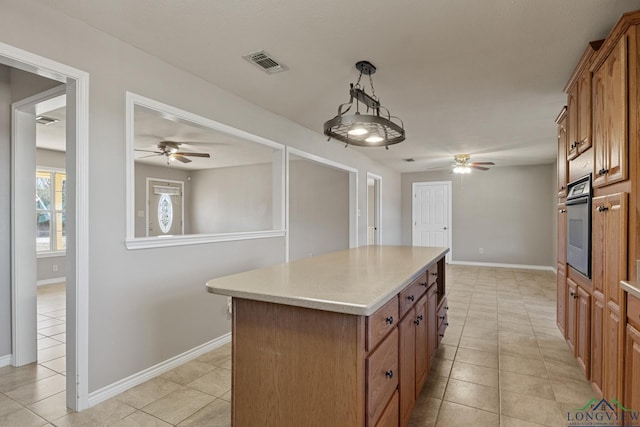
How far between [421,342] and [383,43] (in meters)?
1.97

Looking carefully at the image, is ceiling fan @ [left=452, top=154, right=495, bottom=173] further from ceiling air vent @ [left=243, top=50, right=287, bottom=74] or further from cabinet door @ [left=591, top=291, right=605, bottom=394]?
ceiling air vent @ [left=243, top=50, right=287, bottom=74]

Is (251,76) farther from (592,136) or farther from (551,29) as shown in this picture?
(592,136)

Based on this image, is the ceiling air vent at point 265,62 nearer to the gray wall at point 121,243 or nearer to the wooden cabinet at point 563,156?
the gray wall at point 121,243

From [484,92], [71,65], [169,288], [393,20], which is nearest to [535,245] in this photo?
[484,92]

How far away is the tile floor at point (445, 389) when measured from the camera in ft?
6.44

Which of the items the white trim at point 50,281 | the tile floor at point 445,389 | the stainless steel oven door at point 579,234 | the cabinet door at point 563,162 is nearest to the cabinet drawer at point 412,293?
the tile floor at point 445,389

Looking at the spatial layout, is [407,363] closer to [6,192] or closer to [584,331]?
[584,331]

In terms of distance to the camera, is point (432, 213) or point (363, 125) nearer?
point (363, 125)

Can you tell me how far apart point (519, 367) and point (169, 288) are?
2835 mm

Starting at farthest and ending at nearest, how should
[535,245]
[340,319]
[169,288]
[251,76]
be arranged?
[535,245] < [251,76] < [169,288] < [340,319]

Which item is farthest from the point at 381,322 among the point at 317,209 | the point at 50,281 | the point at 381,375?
the point at 50,281

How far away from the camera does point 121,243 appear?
226 cm

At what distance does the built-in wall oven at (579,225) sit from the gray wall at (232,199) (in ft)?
18.1

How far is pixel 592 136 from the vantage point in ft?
7.23
